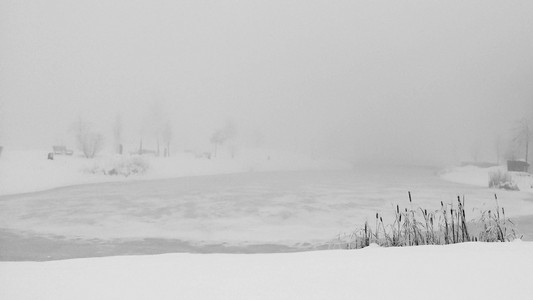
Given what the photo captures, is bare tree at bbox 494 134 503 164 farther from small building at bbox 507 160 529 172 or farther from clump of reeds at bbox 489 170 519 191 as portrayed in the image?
clump of reeds at bbox 489 170 519 191

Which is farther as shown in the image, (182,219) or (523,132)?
(523,132)

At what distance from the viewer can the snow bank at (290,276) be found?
14.5 ft

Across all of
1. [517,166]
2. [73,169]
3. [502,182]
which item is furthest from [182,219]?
[517,166]

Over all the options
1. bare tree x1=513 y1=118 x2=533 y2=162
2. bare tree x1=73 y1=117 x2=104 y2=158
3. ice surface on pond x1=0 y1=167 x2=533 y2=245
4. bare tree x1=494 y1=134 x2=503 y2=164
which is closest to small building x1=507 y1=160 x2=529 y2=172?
bare tree x1=513 y1=118 x2=533 y2=162

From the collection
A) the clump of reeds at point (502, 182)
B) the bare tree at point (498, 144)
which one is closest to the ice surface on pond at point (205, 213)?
the clump of reeds at point (502, 182)

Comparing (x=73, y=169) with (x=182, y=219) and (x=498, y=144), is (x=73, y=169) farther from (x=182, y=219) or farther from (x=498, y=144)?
(x=498, y=144)

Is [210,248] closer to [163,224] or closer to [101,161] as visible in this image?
[163,224]

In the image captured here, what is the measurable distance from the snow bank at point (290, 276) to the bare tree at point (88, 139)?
148 feet

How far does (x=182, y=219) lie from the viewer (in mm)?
17031

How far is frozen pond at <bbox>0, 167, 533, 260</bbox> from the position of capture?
12.0m

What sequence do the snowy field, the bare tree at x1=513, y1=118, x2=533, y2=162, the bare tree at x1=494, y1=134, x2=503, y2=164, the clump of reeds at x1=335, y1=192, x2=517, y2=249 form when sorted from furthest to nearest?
the bare tree at x1=494, y1=134, x2=503, y2=164 < the bare tree at x1=513, y1=118, x2=533, y2=162 < the clump of reeds at x1=335, y1=192, x2=517, y2=249 < the snowy field

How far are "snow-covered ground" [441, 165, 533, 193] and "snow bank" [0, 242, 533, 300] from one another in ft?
102

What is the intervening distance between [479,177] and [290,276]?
143 feet

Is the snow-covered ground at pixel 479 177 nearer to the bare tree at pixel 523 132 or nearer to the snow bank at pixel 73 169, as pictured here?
the bare tree at pixel 523 132
